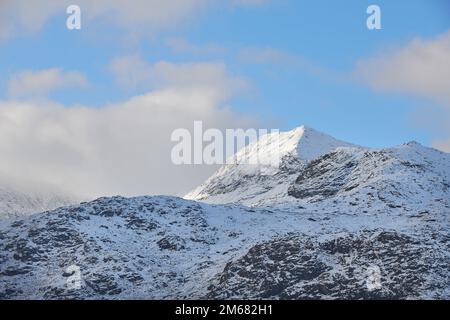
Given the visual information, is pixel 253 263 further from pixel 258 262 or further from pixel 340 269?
pixel 340 269

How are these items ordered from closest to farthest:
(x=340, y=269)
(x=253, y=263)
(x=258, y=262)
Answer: (x=340, y=269) → (x=258, y=262) → (x=253, y=263)

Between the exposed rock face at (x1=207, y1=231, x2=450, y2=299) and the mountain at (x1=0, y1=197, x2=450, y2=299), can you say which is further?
the mountain at (x1=0, y1=197, x2=450, y2=299)

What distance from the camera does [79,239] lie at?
196 m

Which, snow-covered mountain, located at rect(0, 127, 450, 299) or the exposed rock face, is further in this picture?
snow-covered mountain, located at rect(0, 127, 450, 299)

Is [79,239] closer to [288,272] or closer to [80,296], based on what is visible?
[80,296]

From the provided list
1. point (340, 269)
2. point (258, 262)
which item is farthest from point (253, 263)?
point (340, 269)

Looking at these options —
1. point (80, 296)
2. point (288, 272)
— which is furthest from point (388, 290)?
point (80, 296)

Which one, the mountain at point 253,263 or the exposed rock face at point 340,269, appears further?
the mountain at point 253,263

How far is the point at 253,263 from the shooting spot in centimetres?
17800

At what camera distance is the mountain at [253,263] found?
16912 cm

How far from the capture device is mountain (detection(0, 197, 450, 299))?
169 m

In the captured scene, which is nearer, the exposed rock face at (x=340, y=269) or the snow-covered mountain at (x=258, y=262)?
the exposed rock face at (x=340, y=269)
